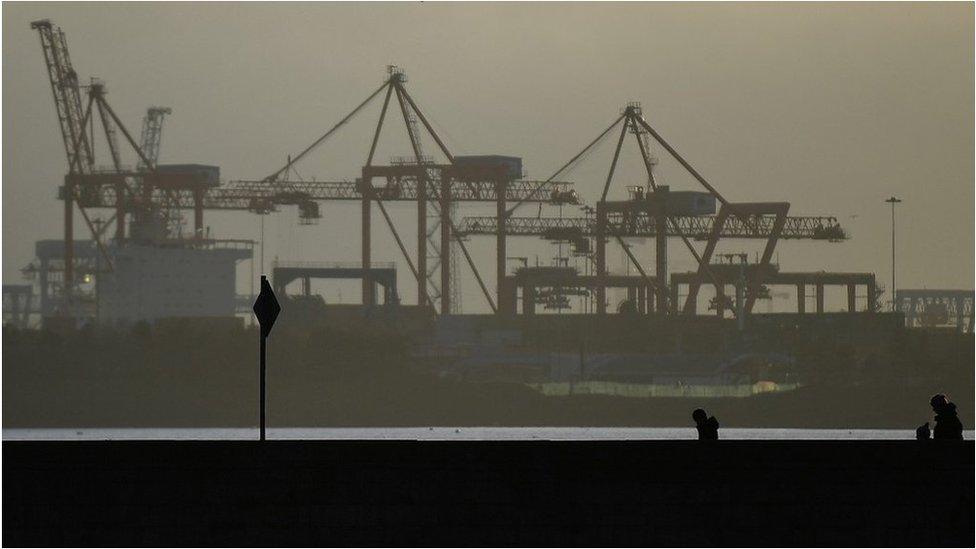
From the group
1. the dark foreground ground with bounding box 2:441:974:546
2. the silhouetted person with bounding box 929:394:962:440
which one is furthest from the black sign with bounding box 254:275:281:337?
the silhouetted person with bounding box 929:394:962:440

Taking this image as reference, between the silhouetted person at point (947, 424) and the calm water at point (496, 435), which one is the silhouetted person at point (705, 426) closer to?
the silhouetted person at point (947, 424)

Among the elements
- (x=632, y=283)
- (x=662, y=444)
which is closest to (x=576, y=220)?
(x=632, y=283)

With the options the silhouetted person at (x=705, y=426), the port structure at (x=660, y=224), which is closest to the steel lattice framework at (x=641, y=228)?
the port structure at (x=660, y=224)

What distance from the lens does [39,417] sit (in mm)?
180250

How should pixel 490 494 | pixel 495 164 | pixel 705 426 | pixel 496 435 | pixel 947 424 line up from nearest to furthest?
pixel 490 494 → pixel 947 424 → pixel 705 426 → pixel 496 435 → pixel 495 164

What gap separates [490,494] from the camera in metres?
20.7

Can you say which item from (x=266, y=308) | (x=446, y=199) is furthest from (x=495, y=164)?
(x=266, y=308)

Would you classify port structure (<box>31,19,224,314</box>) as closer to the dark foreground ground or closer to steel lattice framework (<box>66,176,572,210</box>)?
steel lattice framework (<box>66,176,572,210</box>)

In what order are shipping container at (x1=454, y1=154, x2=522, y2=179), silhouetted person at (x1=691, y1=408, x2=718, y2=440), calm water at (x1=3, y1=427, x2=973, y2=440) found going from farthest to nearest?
shipping container at (x1=454, y1=154, x2=522, y2=179) < calm water at (x1=3, y1=427, x2=973, y2=440) < silhouetted person at (x1=691, y1=408, x2=718, y2=440)

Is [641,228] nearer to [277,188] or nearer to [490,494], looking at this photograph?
[277,188]

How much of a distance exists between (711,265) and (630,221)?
11.4 m

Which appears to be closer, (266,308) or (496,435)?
(266,308)

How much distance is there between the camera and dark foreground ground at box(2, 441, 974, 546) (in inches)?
808

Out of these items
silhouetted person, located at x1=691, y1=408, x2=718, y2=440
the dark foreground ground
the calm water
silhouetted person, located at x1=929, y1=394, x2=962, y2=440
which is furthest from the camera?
the calm water
